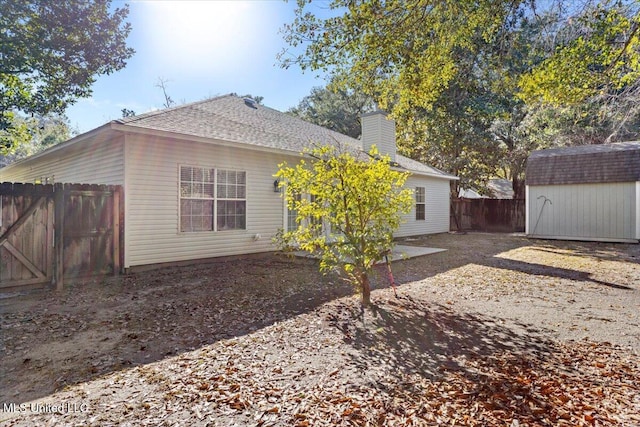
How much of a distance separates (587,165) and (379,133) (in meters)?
7.65

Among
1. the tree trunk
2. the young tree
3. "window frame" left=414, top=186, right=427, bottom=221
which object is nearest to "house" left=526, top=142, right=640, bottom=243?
"window frame" left=414, top=186, right=427, bottom=221

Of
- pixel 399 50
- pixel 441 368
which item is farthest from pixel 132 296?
pixel 399 50

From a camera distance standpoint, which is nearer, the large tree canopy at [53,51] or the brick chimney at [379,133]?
the large tree canopy at [53,51]

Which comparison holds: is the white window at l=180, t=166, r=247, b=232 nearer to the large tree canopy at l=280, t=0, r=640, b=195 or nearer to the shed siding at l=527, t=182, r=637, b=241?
the large tree canopy at l=280, t=0, r=640, b=195

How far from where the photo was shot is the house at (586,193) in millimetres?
11805

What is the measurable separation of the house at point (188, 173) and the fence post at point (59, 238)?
1056mm

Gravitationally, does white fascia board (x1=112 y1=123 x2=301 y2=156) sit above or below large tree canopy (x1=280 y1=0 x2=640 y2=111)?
below

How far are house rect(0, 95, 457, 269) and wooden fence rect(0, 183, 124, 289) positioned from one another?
32 centimetres

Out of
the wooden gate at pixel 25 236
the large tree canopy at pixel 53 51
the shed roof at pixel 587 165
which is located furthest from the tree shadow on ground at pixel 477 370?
the large tree canopy at pixel 53 51

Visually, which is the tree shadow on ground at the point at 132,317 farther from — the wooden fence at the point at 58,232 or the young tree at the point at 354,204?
the young tree at the point at 354,204

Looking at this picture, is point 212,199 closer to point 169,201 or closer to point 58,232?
point 169,201

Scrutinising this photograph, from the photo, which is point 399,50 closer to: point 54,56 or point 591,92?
point 591,92

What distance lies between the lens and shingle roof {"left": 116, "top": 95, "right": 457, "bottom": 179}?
7364mm

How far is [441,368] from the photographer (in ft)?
9.73
